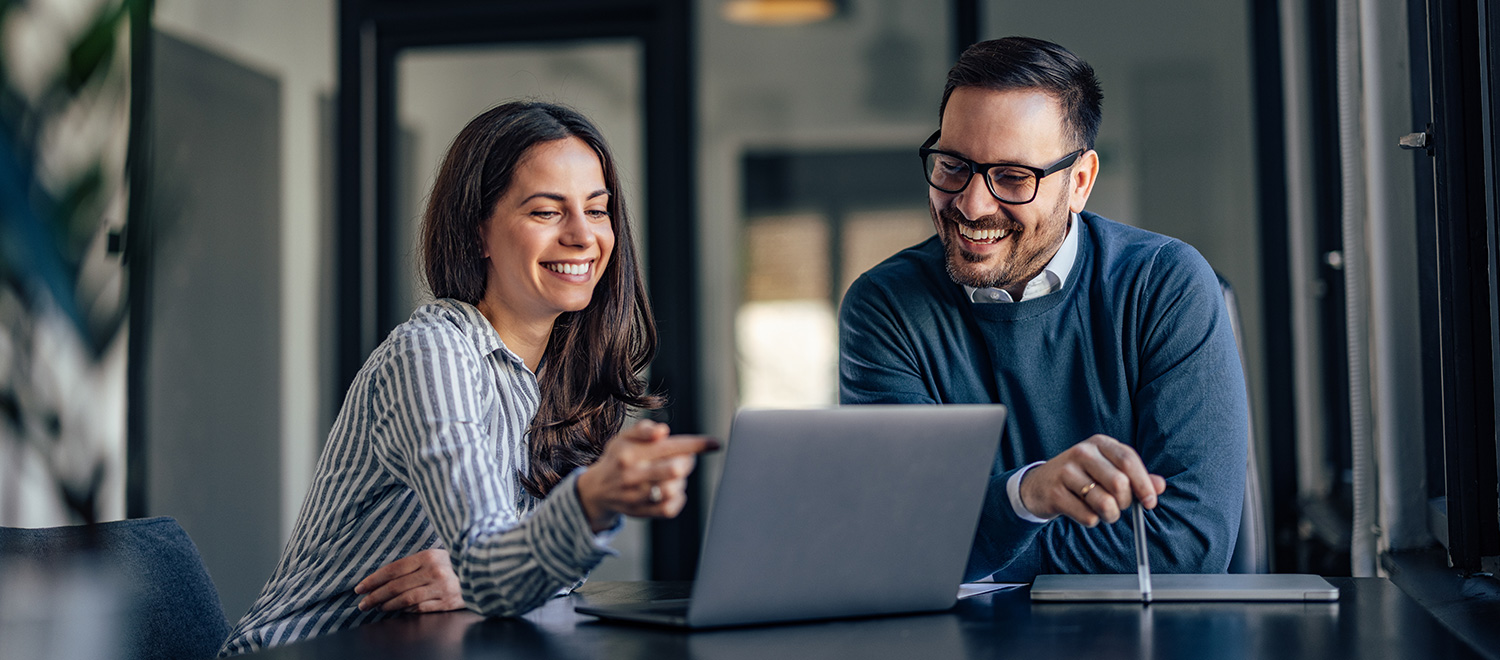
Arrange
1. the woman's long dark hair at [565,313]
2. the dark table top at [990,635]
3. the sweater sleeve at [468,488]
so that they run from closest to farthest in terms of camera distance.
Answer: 1. the dark table top at [990,635]
2. the sweater sleeve at [468,488]
3. the woman's long dark hair at [565,313]

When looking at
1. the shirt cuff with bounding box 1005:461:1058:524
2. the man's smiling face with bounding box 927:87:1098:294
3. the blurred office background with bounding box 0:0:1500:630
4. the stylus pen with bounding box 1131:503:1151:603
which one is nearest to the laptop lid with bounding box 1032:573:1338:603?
the stylus pen with bounding box 1131:503:1151:603

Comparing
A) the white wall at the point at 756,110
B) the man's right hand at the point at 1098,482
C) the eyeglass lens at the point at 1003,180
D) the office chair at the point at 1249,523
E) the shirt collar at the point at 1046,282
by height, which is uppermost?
the white wall at the point at 756,110

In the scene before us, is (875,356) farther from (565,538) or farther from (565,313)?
(565,538)

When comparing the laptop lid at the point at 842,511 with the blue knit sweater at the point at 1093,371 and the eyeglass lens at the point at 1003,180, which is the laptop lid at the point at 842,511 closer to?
the blue knit sweater at the point at 1093,371

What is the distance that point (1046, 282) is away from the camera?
5.85ft

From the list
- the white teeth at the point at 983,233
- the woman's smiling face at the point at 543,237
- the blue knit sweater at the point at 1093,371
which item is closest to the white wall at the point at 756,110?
the blue knit sweater at the point at 1093,371

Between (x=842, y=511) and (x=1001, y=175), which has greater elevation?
(x=1001, y=175)

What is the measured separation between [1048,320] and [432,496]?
38.0 inches

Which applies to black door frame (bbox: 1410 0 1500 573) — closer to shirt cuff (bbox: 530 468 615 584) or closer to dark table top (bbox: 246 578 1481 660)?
dark table top (bbox: 246 578 1481 660)

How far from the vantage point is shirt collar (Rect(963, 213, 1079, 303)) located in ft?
5.83

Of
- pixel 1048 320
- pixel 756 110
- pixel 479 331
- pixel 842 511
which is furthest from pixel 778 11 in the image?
pixel 842 511

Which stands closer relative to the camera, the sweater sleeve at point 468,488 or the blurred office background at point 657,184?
the sweater sleeve at point 468,488

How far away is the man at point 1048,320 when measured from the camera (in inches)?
63.7

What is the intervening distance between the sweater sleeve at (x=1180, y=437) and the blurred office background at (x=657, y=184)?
1.67m
